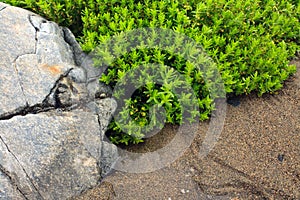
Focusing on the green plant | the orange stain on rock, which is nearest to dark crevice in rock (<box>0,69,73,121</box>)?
the orange stain on rock

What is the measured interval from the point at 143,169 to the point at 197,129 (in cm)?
78

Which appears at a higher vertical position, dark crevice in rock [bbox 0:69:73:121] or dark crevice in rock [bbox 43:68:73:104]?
dark crevice in rock [bbox 43:68:73:104]

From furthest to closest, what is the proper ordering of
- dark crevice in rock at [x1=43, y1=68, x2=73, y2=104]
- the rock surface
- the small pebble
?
the small pebble, dark crevice in rock at [x1=43, y1=68, x2=73, y2=104], the rock surface

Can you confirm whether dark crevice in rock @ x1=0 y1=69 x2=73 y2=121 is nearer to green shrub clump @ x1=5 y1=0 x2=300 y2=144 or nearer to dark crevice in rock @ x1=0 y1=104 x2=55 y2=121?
dark crevice in rock @ x1=0 y1=104 x2=55 y2=121

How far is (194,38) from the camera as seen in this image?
4297 millimetres

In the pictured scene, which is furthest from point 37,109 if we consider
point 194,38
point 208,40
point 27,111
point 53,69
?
point 208,40

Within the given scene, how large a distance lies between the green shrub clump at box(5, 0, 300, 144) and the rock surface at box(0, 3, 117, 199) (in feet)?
0.92

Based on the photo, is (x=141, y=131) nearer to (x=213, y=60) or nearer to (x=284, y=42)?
(x=213, y=60)

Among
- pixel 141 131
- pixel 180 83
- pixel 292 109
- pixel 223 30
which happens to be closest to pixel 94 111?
pixel 141 131

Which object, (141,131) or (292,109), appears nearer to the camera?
(141,131)

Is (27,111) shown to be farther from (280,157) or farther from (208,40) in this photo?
(280,157)

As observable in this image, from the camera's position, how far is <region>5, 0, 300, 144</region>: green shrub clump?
400 centimetres

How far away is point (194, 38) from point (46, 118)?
1900 millimetres

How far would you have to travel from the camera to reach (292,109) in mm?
4434
